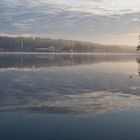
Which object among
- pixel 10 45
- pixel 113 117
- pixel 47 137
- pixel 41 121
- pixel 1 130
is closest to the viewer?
pixel 47 137

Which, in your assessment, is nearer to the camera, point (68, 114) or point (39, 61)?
point (68, 114)

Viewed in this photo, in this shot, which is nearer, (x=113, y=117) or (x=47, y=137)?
(x=47, y=137)

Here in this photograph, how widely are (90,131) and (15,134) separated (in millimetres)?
2514

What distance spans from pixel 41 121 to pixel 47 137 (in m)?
1.98

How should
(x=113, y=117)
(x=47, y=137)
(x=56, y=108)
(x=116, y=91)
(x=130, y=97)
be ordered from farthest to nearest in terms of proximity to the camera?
1. (x=116, y=91)
2. (x=130, y=97)
3. (x=56, y=108)
4. (x=113, y=117)
5. (x=47, y=137)

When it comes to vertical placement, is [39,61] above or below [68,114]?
above

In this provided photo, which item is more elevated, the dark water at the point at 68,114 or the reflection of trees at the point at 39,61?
the reflection of trees at the point at 39,61

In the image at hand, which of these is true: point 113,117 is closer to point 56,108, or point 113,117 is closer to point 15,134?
point 56,108

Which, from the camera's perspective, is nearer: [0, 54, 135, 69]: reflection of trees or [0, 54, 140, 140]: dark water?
[0, 54, 140, 140]: dark water

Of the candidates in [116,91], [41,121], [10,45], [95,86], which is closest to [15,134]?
[41,121]

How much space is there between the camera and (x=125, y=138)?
10492mm

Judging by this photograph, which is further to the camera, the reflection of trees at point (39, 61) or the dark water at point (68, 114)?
the reflection of trees at point (39, 61)

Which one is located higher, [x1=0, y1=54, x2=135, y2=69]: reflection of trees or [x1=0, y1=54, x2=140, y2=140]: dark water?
[x1=0, y1=54, x2=135, y2=69]: reflection of trees

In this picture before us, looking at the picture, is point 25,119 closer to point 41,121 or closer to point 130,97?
point 41,121
